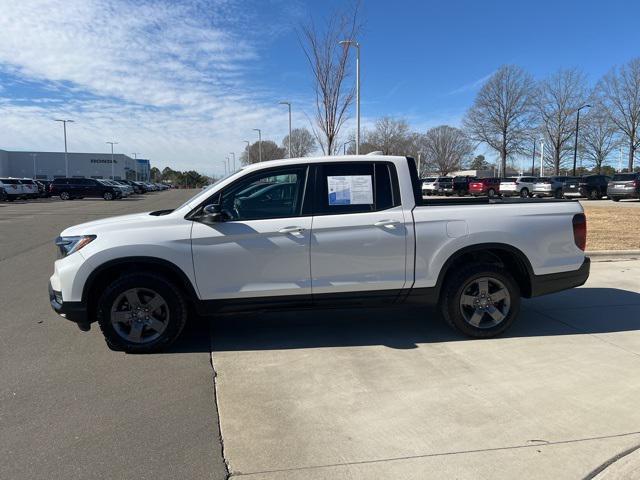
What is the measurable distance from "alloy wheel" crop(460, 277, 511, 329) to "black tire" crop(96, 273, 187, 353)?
283 centimetres

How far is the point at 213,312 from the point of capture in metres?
4.70

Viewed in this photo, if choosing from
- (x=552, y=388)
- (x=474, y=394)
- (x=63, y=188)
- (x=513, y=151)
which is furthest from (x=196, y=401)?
(x=513, y=151)

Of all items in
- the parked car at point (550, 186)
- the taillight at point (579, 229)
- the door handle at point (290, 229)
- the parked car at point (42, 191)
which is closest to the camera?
the door handle at point (290, 229)

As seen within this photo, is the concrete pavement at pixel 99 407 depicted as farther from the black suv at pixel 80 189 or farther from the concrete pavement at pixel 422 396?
the black suv at pixel 80 189

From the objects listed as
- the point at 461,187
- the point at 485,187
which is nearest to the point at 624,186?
the point at 485,187

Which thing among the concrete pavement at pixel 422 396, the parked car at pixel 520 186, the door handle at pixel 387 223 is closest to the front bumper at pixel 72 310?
the concrete pavement at pixel 422 396

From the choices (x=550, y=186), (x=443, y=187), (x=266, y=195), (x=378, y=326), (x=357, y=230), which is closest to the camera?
(x=357, y=230)

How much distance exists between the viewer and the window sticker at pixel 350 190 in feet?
15.7

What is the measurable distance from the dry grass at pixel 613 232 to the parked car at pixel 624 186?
44.3 feet

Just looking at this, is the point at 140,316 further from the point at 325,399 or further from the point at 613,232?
the point at 613,232

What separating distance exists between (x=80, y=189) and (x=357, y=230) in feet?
136

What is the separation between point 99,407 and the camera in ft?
12.0

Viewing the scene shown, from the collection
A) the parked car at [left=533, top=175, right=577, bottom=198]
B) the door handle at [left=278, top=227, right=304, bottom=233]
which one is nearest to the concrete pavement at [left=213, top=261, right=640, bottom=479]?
the door handle at [left=278, top=227, right=304, bottom=233]

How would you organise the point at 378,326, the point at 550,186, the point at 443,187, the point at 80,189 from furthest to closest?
the point at 443,187 → the point at 80,189 → the point at 550,186 → the point at 378,326
